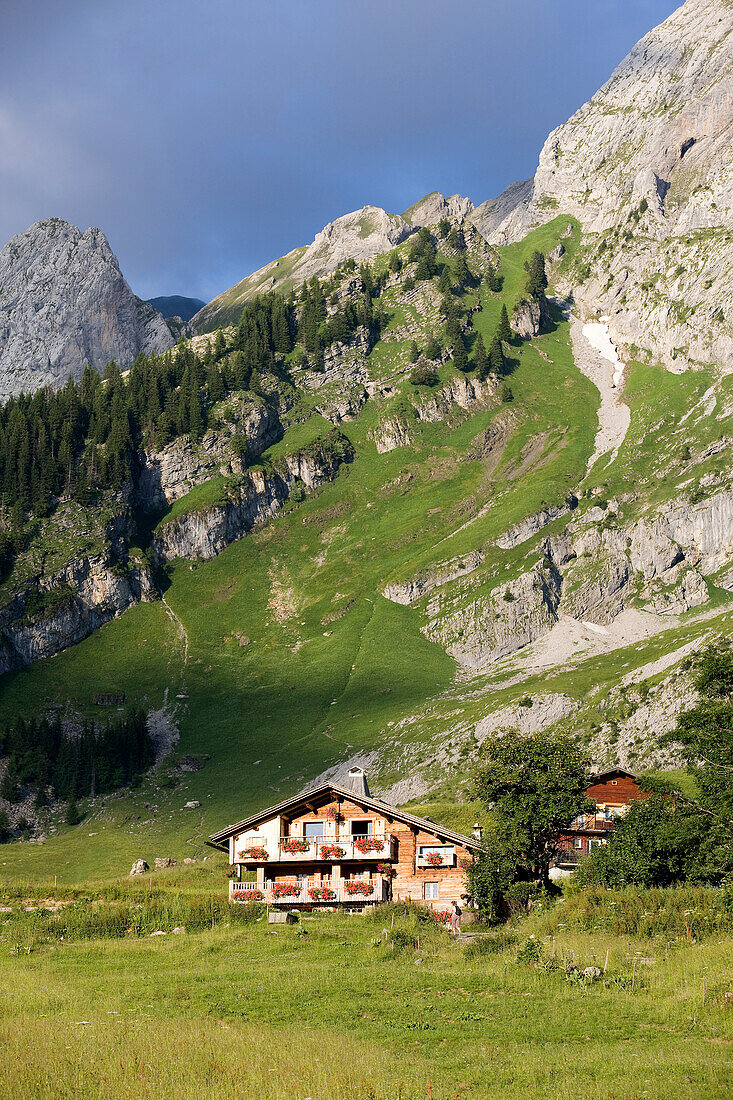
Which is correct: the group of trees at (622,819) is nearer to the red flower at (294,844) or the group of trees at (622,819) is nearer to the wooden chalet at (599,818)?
the red flower at (294,844)

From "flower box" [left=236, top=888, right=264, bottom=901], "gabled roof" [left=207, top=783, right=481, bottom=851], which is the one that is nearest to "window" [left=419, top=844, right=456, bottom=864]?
"gabled roof" [left=207, top=783, right=481, bottom=851]

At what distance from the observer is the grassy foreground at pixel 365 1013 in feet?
68.0

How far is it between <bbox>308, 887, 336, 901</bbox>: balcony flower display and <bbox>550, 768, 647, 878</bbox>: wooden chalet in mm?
23012

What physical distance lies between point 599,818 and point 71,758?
103m

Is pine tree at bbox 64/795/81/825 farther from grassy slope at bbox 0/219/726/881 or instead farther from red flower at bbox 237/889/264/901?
red flower at bbox 237/889/264/901

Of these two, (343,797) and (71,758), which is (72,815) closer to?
(71,758)

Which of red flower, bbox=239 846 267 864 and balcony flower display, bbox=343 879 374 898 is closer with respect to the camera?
balcony flower display, bbox=343 879 374 898

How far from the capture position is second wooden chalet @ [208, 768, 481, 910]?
58750 mm

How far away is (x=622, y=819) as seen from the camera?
59375 millimetres

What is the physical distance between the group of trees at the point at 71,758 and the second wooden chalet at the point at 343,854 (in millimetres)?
96886

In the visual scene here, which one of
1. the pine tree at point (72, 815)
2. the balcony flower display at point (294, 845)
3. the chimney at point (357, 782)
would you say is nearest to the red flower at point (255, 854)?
the balcony flower display at point (294, 845)

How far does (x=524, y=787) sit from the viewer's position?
6222 cm

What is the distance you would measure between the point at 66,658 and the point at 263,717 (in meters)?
56.6

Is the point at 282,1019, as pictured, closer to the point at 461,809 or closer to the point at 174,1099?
the point at 174,1099
